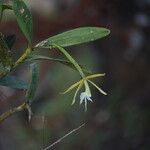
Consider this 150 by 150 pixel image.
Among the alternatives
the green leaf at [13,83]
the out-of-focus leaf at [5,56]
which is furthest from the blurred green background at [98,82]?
the out-of-focus leaf at [5,56]

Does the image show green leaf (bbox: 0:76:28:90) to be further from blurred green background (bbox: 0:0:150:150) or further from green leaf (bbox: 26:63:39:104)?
blurred green background (bbox: 0:0:150:150)

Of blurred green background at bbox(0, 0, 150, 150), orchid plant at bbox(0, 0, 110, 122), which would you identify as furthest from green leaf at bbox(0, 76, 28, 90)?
blurred green background at bbox(0, 0, 150, 150)

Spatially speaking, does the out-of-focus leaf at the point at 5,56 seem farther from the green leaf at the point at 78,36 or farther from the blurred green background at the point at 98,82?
the blurred green background at the point at 98,82

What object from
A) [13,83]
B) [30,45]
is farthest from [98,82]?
[30,45]

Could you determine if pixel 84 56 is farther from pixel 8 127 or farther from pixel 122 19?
pixel 8 127

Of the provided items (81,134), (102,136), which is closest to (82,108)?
(81,134)
